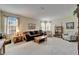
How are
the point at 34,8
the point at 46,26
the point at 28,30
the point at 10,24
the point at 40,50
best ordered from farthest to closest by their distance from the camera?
the point at 46,26 < the point at 28,30 < the point at 10,24 < the point at 34,8 < the point at 40,50

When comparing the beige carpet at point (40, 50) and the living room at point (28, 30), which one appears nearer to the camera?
the beige carpet at point (40, 50)

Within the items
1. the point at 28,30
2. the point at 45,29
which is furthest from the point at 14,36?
the point at 45,29

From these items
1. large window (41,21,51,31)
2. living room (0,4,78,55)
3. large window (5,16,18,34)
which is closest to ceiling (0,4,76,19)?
living room (0,4,78,55)

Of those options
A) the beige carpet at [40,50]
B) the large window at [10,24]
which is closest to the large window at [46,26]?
the large window at [10,24]

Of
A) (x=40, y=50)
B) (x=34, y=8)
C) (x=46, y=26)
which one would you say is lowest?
(x=40, y=50)

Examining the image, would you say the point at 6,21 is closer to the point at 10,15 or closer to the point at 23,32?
the point at 10,15

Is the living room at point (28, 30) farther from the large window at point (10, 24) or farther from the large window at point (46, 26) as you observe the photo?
the large window at point (46, 26)

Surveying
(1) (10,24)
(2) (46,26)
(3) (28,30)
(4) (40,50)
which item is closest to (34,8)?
(1) (10,24)

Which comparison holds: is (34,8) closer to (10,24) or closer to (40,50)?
(10,24)

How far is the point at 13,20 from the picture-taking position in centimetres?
573

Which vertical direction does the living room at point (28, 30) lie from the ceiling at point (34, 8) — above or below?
below
